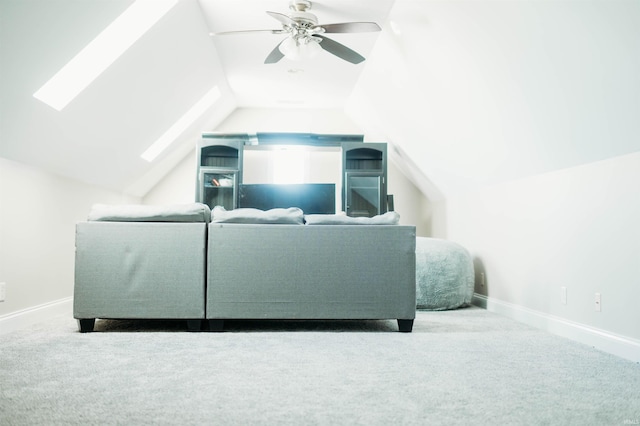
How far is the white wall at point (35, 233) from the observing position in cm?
294

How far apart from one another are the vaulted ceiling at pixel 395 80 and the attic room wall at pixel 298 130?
2.36 feet

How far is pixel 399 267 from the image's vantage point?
9.36 feet

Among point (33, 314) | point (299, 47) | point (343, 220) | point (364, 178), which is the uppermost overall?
point (299, 47)

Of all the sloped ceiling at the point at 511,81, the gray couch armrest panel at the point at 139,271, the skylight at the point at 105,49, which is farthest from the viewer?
the skylight at the point at 105,49

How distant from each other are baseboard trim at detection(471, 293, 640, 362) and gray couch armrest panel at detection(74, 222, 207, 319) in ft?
7.29

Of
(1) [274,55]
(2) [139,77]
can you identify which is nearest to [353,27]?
(1) [274,55]

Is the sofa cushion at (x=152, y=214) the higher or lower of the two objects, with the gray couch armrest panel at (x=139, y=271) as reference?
higher

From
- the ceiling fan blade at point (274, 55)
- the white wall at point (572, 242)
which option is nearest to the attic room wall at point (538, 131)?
the white wall at point (572, 242)

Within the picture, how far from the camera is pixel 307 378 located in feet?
5.98

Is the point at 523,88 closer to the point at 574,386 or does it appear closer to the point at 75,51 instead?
the point at 574,386

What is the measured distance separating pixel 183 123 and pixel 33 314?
3.01 metres

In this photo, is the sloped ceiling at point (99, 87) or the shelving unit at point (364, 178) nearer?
the sloped ceiling at point (99, 87)

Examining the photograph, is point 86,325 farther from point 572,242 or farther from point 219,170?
point 219,170

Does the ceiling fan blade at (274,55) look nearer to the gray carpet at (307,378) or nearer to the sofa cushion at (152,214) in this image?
the sofa cushion at (152,214)
